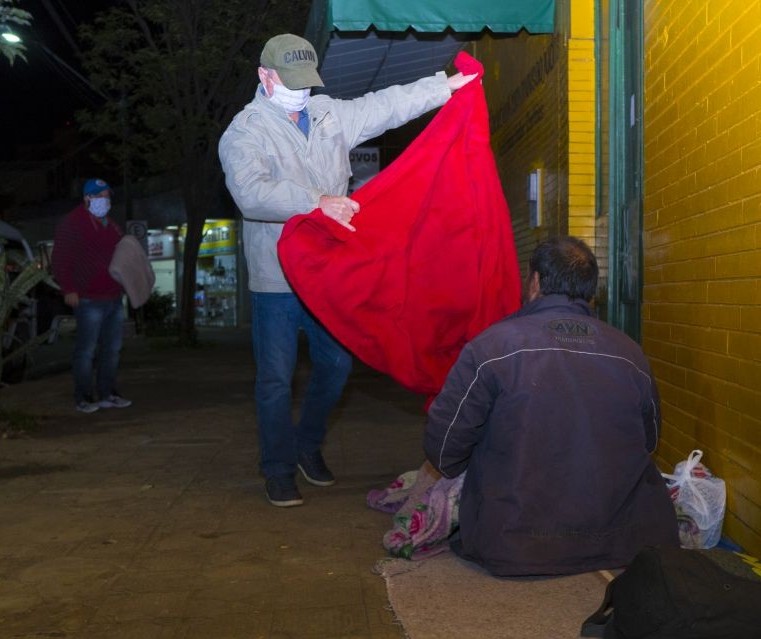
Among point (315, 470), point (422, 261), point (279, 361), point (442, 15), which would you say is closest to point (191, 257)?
point (442, 15)

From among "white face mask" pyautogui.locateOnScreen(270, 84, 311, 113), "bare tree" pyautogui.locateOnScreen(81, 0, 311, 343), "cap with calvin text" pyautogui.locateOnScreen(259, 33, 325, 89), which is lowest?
"white face mask" pyautogui.locateOnScreen(270, 84, 311, 113)

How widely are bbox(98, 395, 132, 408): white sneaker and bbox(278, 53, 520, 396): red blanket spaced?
5014 mm

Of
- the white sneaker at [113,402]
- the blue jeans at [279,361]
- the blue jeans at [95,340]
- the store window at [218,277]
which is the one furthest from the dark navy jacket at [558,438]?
the store window at [218,277]

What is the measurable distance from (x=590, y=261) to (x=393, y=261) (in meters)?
1.13

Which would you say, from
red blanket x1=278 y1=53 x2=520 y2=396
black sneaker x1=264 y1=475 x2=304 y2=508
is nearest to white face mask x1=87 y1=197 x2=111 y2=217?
black sneaker x1=264 y1=475 x2=304 y2=508

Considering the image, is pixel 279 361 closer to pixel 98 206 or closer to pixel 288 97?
pixel 288 97

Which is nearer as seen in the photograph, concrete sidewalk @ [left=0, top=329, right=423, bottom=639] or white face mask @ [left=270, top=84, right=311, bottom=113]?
concrete sidewalk @ [left=0, top=329, right=423, bottom=639]

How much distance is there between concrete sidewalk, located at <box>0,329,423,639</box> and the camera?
3477 mm

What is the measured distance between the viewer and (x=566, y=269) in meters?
3.55

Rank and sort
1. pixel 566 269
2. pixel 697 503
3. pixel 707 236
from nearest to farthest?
1. pixel 566 269
2. pixel 697 503
3. pixel 707 236

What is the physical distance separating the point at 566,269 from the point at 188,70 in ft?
58.5

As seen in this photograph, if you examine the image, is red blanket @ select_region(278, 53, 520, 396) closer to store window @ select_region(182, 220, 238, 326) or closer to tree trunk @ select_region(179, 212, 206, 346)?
tree trunk @ select_region(179, 212, 206, 346)

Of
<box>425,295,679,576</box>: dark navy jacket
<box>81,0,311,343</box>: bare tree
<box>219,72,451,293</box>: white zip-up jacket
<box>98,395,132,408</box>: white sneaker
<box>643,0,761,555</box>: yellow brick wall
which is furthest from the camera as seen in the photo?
<box>81,0,311,343</box>: bare tree

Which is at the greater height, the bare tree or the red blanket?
the bare tree
